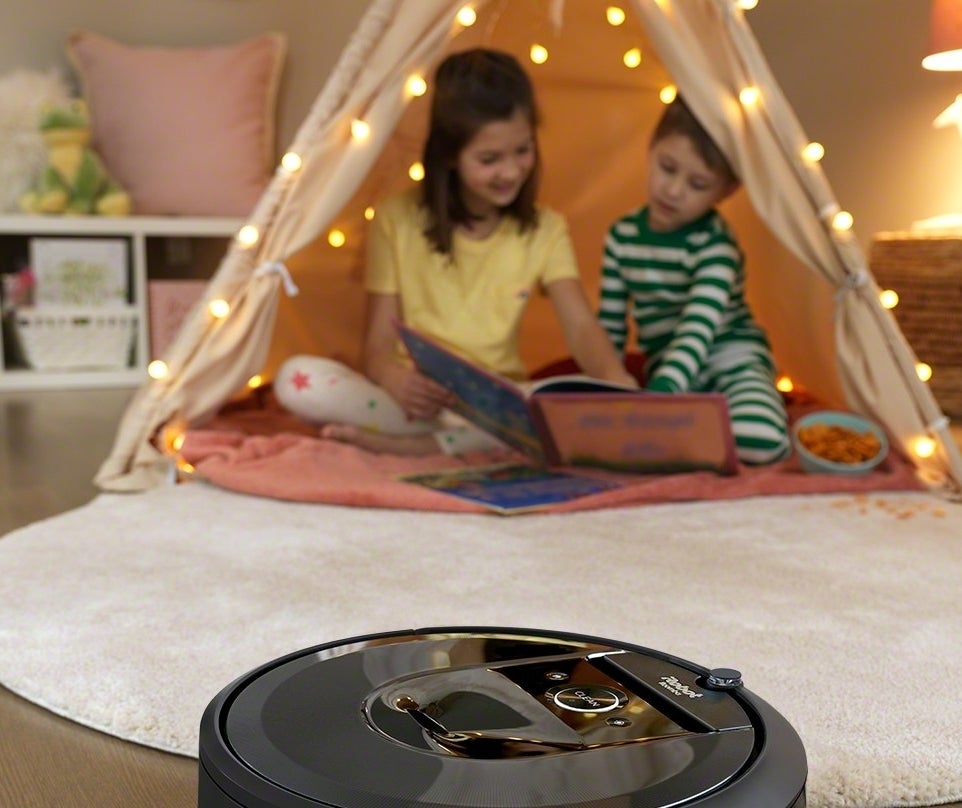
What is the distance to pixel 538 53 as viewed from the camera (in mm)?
2217

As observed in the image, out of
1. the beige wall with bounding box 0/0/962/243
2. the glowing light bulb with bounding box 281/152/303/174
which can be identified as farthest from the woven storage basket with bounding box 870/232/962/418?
the glowing light bulb with bounding box 281/152/303/174

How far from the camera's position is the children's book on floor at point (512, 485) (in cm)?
156

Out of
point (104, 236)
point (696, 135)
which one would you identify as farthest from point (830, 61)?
point (104, 236)

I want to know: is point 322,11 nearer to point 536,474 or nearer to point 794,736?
point 536,474

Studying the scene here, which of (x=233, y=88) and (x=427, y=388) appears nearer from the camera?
(x=427, y=388)

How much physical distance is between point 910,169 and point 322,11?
1.72 meters

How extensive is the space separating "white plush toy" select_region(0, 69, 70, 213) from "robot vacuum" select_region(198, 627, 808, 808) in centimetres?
245

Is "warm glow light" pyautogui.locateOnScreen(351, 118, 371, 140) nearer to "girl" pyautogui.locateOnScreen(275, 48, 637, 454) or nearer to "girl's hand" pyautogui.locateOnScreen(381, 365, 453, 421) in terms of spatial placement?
"girl" pyautogui.locateOnScreen(275, 48, 637, 454)

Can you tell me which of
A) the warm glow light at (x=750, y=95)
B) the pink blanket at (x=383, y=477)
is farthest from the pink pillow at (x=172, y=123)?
the warm glow light at (x=750, y=95)

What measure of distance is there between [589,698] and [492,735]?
7cm

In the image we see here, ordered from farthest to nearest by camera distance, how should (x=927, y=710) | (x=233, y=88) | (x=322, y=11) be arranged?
(x=322, y=11) < (x=233, y=88) < (x=927, y=710)

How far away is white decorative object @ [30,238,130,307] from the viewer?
9.21 ft

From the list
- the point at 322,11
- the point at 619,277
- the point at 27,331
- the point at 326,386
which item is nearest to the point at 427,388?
the point at 326,386

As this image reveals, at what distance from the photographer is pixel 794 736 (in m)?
0.62
